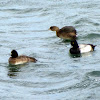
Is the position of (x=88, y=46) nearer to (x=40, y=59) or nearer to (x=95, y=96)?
(x=40, y=59)

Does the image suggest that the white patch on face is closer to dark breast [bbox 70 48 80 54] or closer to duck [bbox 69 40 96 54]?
duck [bbox 69 40 96 54]

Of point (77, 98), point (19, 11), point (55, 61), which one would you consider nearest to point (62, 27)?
point (19, 11)

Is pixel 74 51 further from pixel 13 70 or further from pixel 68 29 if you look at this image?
pixel 68 29

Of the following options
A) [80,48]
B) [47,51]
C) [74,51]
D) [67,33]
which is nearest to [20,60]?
[47,51]

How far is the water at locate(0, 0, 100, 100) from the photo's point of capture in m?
14.1

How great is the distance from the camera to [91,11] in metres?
25.8

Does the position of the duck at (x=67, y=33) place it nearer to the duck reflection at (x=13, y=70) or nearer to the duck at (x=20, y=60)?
the duck at (x=20, y=60)

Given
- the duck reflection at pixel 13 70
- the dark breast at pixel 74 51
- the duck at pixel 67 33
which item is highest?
the duck at pixel 67 33

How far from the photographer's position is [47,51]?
18750 millimetres

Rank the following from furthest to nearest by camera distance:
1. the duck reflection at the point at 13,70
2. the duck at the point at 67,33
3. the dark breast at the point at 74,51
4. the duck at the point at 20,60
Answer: the duck at the point at 67,33
the dark breast at the point at 74,51
the duck at the point at 20,60
the duck reflection at the point at 13,70

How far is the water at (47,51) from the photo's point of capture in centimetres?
1407

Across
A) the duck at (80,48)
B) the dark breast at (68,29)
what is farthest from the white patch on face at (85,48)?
the dark breast at (68,29)

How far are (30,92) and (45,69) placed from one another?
8.24 ft

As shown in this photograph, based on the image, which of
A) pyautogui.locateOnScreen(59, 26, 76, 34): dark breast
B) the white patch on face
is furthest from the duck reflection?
pyautogui.locateOnScreen(59, 26, 76, 34): dark breast
